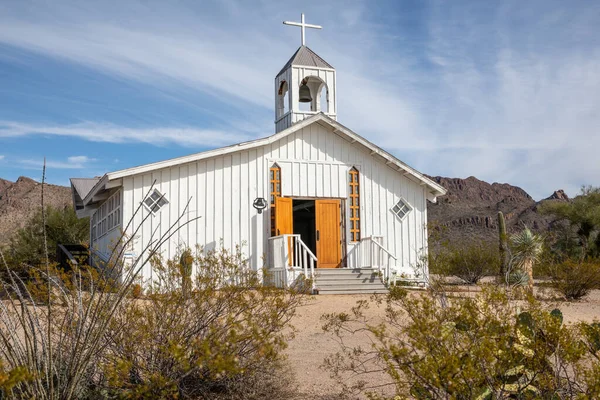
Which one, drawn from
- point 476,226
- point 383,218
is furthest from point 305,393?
point 476,226

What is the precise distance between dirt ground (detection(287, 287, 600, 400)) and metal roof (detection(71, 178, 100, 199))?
10.9 metres

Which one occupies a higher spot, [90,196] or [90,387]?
[90,196]

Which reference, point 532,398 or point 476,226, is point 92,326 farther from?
point 476,226

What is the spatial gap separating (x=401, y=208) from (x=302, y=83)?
18.0 ft

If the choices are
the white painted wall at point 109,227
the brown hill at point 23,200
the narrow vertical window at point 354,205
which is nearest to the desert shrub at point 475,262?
the narrow vertical window at point 354,205

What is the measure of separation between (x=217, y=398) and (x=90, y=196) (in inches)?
533

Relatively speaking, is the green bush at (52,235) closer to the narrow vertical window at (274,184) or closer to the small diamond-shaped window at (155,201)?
the small diamond-shaped window at (155,201)

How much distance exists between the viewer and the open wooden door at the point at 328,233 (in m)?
18.0

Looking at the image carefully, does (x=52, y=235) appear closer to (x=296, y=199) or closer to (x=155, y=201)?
(x=155, y=201)

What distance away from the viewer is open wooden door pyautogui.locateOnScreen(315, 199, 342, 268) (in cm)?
1797

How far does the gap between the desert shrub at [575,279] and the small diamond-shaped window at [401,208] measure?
4219 mm

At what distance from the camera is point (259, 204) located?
1731cm

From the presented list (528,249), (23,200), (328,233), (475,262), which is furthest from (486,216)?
(23,200)

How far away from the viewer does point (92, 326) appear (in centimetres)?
476
